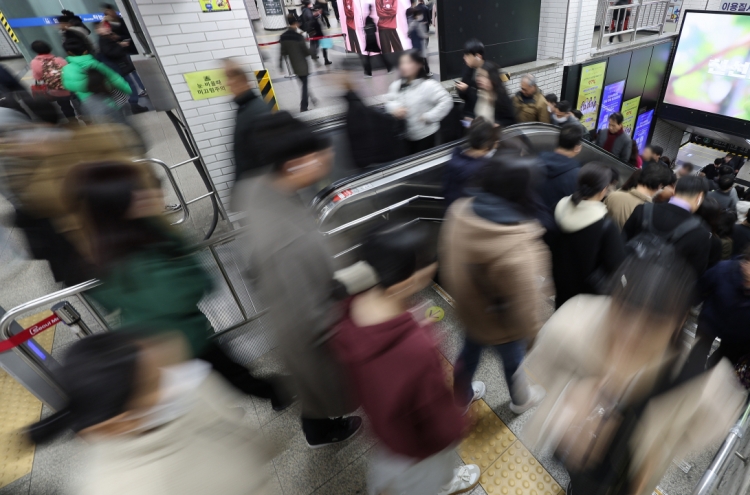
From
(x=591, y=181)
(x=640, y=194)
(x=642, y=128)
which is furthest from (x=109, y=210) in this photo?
(x=642, y=128)

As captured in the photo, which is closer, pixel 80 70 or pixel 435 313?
pixel 435 313

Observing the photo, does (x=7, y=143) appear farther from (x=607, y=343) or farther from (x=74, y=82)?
(x=74, y=82)

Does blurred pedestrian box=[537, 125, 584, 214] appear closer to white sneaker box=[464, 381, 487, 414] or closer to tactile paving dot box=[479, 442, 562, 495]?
white sneaker box=[464, 381, 487, 414]

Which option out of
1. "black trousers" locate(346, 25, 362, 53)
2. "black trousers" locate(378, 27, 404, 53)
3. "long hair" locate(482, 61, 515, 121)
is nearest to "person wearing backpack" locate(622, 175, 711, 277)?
"long hair" locate(482, 61, 515, 121)

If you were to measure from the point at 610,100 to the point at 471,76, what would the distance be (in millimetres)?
6175

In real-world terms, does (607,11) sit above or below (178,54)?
below

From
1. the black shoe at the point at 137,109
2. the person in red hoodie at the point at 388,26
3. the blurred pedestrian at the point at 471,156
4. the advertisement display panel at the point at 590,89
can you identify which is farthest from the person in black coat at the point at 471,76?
the black shoe at the point at 137,109

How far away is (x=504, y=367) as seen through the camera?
7.22ft

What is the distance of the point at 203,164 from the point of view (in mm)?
4750

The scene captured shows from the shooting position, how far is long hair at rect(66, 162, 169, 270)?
5.16 ft

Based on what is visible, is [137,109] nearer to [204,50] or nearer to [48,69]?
[48,69]

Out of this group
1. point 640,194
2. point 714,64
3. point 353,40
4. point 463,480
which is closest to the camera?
point 463,480

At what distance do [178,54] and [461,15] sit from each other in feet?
16.2

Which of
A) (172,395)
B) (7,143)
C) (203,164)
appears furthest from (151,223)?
(203,164)
